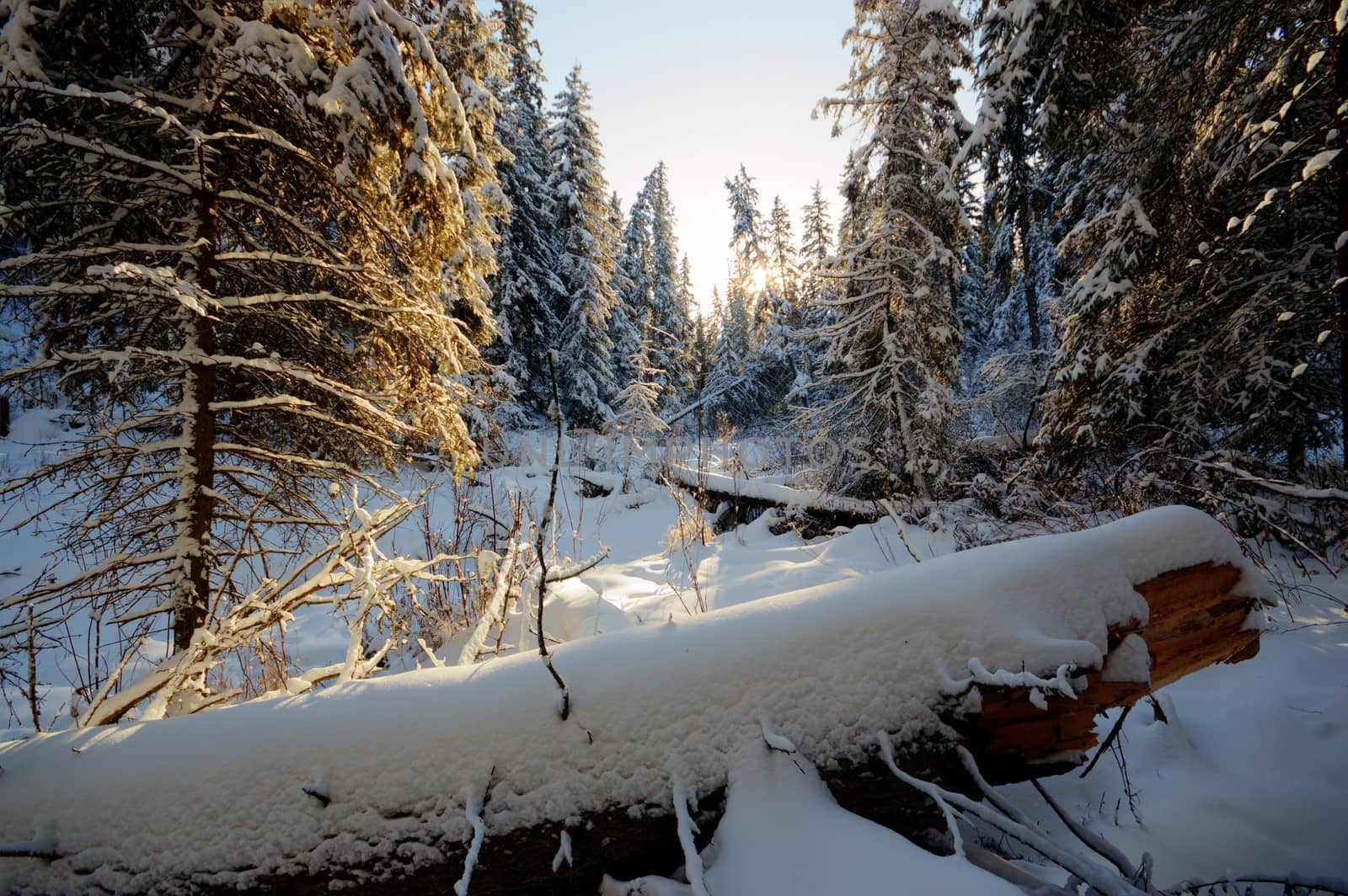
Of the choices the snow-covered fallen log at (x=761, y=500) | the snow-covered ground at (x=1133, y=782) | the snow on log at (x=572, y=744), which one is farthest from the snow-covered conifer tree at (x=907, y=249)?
the snow on log at (x=572, y=744)

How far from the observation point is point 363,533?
6.96ft

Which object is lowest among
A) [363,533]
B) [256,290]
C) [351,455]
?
[363,533]

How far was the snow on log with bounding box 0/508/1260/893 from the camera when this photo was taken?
1041mm

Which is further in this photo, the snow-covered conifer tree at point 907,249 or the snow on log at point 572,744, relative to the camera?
the snow-covered conifer tree at point 907,249

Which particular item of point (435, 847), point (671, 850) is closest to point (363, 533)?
point (435, 847)

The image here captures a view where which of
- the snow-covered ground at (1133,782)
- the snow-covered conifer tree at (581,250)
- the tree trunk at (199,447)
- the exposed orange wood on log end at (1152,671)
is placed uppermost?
the snow-covered conifer tree at (581,250)

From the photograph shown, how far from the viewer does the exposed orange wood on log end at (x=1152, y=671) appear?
46.8 inches

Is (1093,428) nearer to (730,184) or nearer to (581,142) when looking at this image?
(581,142)

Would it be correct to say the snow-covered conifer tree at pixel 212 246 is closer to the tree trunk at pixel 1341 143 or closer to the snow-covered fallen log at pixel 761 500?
the snow-covered fallen log at pixel 761 500

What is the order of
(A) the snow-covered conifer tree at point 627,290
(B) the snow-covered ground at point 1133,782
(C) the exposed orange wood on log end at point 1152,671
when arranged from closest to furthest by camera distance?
(B) the snow-covered ground at point 1133,782, (C) the exposed orange wood on log end at point 1152,671, (A) the snow-covered conifer tree at point 627,290

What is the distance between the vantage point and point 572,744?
3.66ft

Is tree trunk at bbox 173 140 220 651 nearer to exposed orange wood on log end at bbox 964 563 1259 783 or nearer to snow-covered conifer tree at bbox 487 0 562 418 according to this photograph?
exposed orange wood on log end at bbox 964 563 1259 783

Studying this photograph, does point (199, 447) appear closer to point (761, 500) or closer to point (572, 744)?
point (572, 744)

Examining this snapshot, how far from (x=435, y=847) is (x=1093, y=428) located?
5834 millimetres
